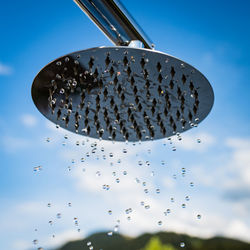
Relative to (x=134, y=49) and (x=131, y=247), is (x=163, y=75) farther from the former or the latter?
(x=131, y=247)

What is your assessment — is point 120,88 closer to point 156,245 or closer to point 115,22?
point 115,22

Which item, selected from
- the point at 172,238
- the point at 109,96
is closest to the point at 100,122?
the point at 109,96

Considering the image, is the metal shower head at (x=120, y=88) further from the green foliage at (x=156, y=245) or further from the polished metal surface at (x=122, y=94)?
the green foliage at (x=156, y=245)

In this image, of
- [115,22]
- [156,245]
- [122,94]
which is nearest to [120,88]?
[122,94]

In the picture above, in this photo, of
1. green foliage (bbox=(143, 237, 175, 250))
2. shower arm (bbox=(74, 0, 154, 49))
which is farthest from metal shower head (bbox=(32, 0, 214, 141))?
green foliage (bbox=(143, 237, 175, 250))

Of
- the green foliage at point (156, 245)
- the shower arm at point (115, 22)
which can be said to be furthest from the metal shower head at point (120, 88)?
the green foliage at point (156, 245)

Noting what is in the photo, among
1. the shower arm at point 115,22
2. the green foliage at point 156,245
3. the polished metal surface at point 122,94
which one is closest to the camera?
the polished metal surface at point 122,94
